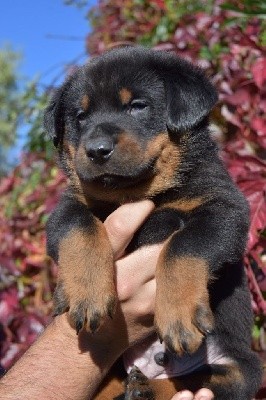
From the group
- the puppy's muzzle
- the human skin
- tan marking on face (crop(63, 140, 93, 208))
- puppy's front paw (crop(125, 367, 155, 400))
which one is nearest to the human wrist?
the human skin

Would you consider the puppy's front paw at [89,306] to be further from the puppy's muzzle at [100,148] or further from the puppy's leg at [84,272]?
the puppy's muzzle at [100,148]

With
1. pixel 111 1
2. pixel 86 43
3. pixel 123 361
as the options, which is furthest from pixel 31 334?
pixel 111 1

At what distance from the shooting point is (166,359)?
2.42 meters

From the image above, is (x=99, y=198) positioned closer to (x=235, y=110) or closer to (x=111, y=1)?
(x=235, y=110)

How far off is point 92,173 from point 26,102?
2826 millimetres

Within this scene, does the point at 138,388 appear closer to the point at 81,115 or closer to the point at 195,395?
the point at 195,395

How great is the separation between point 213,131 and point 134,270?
2.53 ft

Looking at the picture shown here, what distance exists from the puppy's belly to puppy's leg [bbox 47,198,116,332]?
0.43m

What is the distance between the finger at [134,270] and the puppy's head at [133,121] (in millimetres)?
243

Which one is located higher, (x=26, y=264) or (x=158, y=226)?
(x=158, y=226)

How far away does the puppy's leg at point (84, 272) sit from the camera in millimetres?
2125

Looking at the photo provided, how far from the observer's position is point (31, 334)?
378cm

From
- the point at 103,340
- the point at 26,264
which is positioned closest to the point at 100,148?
the point at 103,340

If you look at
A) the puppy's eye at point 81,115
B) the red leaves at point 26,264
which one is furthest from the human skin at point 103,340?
the red leaves at point 26,264
